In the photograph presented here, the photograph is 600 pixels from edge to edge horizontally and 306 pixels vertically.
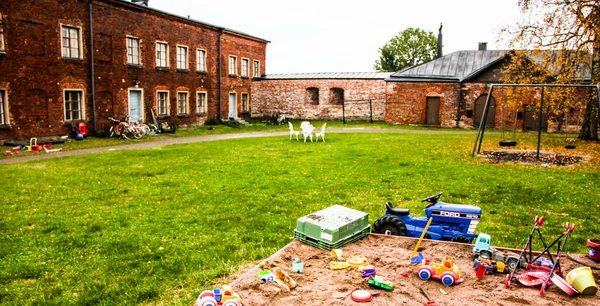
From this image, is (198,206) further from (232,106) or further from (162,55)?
(232,106)

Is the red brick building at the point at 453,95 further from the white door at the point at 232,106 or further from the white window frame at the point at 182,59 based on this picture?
the white window frame at the point at 182,59

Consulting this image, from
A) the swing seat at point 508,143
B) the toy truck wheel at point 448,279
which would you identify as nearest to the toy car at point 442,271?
the toy truck wheel at point 448,279

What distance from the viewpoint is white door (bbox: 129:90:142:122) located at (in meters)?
22.3

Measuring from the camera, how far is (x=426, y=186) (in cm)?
934

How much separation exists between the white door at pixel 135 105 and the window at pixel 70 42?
3.62 meters

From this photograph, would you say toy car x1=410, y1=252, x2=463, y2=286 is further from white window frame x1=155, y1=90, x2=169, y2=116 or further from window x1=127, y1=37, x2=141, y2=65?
white window frame x1=155, y1=90, x2=169, y2=116

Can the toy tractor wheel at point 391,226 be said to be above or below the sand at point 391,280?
above

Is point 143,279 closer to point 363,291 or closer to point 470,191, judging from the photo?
point 363,291

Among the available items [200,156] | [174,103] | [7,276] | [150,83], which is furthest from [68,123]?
[7,276]

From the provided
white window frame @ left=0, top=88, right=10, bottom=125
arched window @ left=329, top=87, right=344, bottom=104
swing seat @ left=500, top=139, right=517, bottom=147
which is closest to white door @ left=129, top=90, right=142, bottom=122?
white window frame @ left=0, top=88, right=10, bottom=125

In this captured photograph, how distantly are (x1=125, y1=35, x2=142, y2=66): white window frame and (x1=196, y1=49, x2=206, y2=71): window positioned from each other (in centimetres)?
474

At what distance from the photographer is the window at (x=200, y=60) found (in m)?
26.7

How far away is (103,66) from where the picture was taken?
66.7 ft

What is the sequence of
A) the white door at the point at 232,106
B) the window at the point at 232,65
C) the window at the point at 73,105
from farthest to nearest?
the white door at the point at 232,106 → the window at the point at 232,65 → the window at the point at 73,105
